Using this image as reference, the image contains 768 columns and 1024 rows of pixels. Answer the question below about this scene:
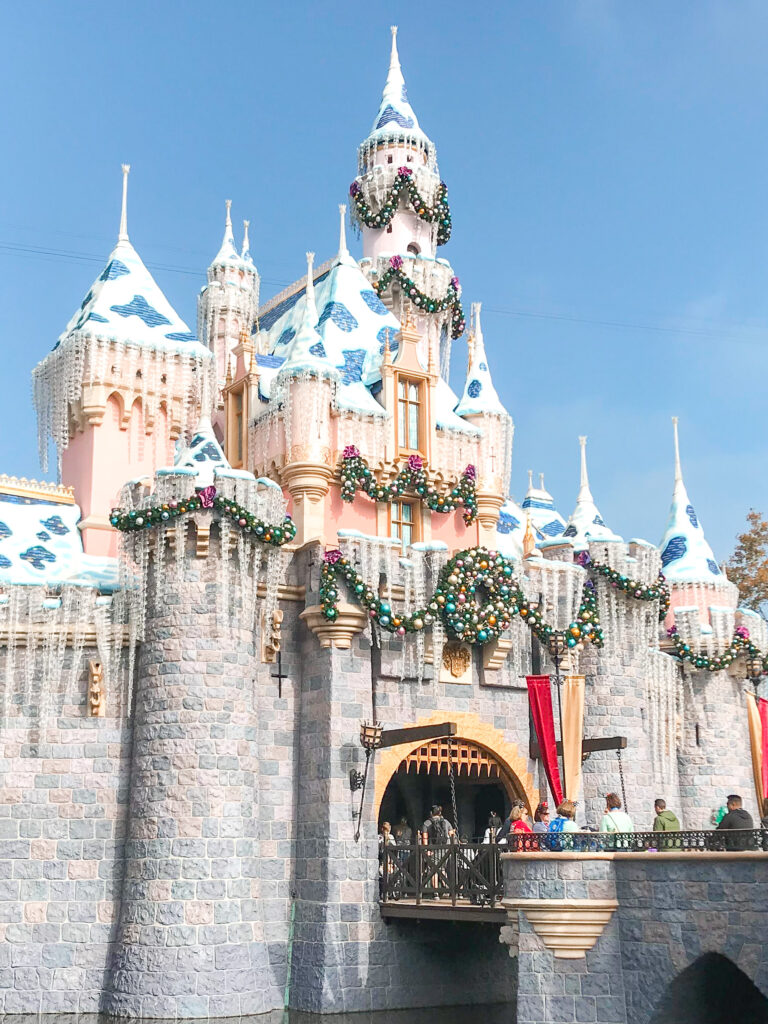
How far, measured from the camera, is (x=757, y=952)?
16.6m

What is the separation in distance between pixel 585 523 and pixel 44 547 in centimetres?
1234

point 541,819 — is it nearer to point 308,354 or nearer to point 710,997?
point 710,997

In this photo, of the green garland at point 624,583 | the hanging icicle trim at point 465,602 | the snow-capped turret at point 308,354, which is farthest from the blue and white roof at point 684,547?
the snow-capped turret at point 308,354

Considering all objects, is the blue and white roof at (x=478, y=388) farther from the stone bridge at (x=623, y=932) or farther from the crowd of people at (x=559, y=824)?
the stone bridge at (x=623, y=932)

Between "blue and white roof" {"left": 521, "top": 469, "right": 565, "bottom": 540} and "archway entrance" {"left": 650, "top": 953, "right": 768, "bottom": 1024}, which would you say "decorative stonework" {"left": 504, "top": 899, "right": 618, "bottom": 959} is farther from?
"blue and white roof" {"left": 521, "top": 469, "right": 565, "bottom": 540}

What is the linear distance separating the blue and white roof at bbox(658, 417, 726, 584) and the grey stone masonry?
13.0 meters

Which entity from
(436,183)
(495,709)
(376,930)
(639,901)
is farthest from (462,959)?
(436,183)

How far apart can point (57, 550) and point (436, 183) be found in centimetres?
1380

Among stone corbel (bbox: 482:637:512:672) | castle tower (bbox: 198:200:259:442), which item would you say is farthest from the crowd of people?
castle tower (bbox: 198:200:259:442)

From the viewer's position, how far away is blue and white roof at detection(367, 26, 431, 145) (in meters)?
32.4

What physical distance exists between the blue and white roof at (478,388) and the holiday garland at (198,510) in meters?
7.15

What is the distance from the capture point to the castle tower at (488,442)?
2764 cm

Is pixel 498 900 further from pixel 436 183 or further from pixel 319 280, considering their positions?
pixel 436 183

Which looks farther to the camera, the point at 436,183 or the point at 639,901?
the point at 436,183
